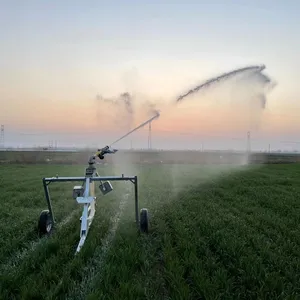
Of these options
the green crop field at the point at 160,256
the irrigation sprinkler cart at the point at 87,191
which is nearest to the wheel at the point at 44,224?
the irrigation sprinkler cart at the point at 87,191

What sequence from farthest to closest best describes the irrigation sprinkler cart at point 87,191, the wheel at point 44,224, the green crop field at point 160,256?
1. the wheel at point 44,224
2. the irrigation sprinkler cart at point 87,191
3. the green crop field at point 160,256

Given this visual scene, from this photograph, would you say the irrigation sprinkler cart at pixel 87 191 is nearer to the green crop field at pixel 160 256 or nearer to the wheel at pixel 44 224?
the wheel at pixel 44 224

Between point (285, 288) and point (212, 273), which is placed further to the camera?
point (212, 273)


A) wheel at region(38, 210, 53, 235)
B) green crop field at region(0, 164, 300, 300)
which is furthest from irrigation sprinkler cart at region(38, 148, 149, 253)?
green crop field at region(0, 164, 300, 300)

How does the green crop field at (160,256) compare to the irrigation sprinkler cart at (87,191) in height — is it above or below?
below

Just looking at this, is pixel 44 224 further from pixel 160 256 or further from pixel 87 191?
pixel 160 256

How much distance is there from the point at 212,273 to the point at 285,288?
867 mm

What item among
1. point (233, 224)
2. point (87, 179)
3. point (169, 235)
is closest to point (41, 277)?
point (87, 179)

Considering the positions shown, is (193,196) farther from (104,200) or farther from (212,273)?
(212,273)

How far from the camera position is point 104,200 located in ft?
33.2

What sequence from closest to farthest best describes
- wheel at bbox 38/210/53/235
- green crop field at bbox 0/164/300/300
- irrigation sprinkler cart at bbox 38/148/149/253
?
green crop field at bbox 0/164/300/300 < irrigation sprinkler cart at bbox 38/148/149/253 < wheel at bbox 38/210/53/235

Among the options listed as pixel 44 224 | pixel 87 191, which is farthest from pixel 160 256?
pixel 44 224

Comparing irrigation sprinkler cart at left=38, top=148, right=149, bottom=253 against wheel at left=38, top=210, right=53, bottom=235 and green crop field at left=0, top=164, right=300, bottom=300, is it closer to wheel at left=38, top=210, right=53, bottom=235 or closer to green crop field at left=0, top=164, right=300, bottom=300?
wheel at left=38, top=210, right=53, bottom=235

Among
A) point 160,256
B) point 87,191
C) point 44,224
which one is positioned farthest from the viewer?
point 44,224
